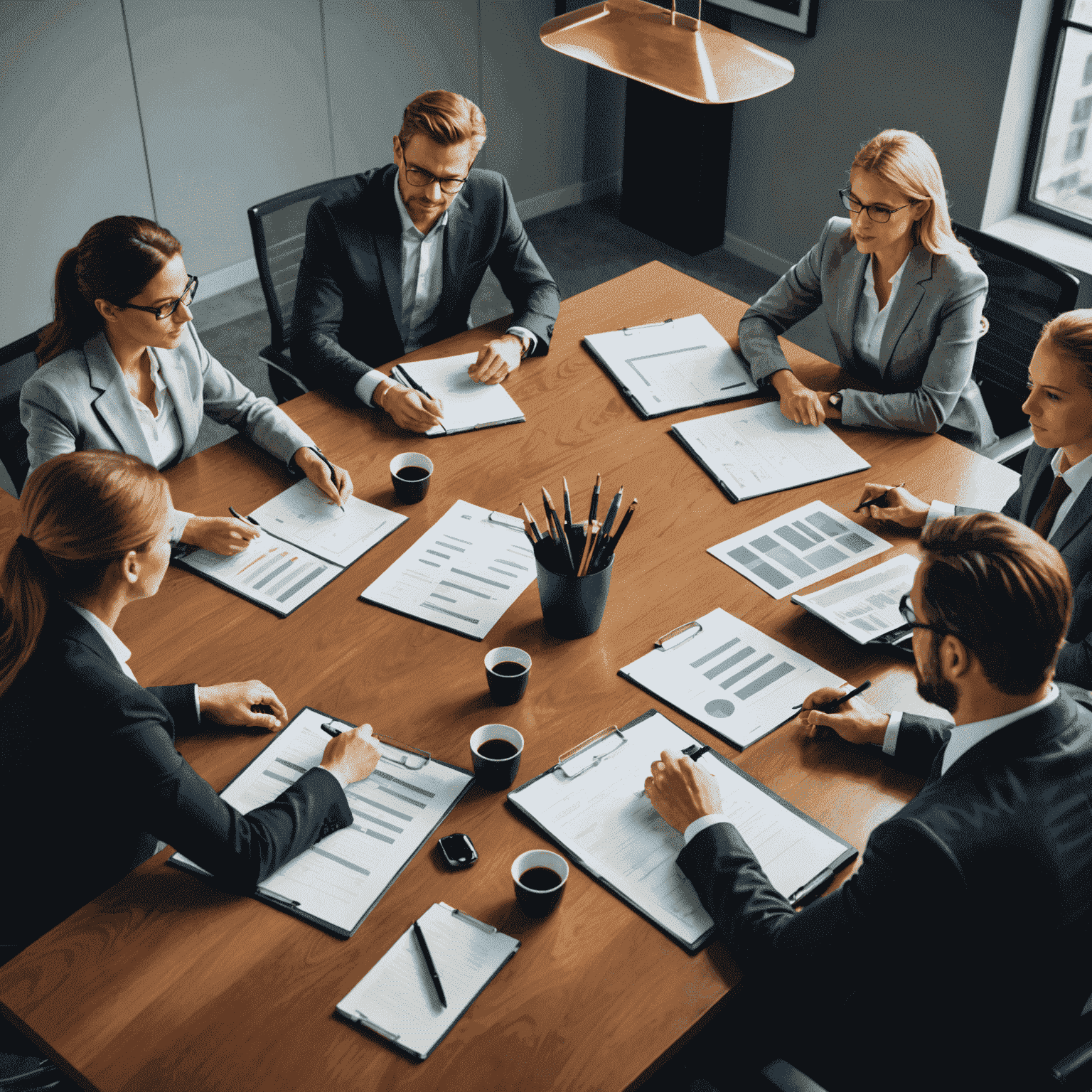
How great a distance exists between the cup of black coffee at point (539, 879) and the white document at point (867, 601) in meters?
0.74

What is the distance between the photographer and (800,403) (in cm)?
258

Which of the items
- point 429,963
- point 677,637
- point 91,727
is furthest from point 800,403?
point 91,727

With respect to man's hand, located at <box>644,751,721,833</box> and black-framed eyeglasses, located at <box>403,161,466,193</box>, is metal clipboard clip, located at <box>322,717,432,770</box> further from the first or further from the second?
black-framed eyeglasses, located at <box>403,161,466,193</box>

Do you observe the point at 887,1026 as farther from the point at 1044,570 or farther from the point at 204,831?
the point at 204,831

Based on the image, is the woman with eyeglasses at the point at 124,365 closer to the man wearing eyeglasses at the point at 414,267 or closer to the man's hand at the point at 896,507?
the man wearing eyeglasses at the point at 414,267

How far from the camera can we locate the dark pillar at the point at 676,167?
15.9 feet

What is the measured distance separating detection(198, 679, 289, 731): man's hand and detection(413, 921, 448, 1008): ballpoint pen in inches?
18.3

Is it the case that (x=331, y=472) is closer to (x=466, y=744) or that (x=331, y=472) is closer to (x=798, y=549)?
(x=466, y=744)

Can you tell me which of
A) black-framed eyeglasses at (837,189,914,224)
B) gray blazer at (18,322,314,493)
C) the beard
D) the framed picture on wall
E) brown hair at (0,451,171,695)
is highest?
the framed picture on wall

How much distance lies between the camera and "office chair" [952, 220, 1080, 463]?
273 cm

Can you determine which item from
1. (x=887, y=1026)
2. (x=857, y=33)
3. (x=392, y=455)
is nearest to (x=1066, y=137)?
(x=857, y=33)

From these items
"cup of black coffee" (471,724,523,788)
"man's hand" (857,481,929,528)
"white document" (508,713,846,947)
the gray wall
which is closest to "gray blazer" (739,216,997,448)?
"man's hand" (857,481,929,528)

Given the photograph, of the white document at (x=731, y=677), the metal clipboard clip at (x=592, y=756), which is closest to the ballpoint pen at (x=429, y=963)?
the metal clipboard clip at (x=592, y=756)

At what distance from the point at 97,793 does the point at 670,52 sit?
5.17 feet
